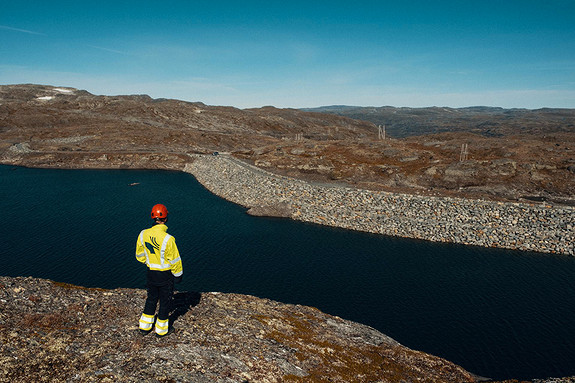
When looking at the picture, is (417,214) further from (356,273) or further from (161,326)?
(161,326)

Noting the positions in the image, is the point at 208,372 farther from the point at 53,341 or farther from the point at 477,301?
the point at 477,301

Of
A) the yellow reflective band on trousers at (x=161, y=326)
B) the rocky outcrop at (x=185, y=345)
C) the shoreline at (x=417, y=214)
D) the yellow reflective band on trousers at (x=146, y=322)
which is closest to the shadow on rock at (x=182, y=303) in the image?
the rocky outcrop at (x=185, y=345)

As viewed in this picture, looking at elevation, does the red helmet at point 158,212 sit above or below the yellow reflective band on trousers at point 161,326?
above

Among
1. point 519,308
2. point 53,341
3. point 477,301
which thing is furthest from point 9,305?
point 519,308

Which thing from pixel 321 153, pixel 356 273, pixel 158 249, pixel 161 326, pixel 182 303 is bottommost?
pixel 356 273

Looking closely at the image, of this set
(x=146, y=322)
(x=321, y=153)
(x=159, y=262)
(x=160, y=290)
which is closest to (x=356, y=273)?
(x=146, y=322)

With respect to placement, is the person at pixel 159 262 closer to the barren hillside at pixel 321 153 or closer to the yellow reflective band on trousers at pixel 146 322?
the yellow reflective band on trousers at pixel 146 322
